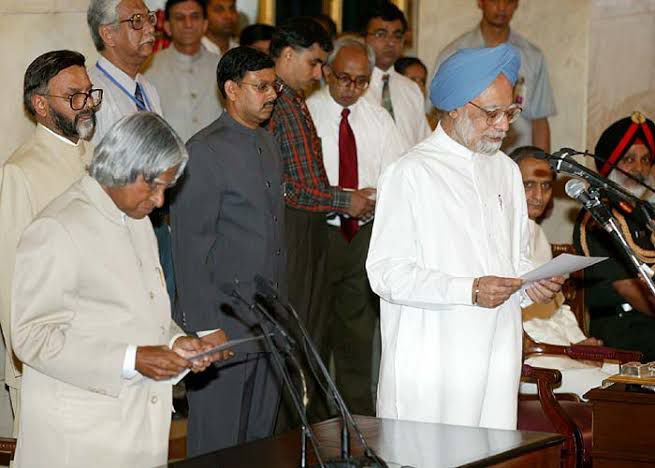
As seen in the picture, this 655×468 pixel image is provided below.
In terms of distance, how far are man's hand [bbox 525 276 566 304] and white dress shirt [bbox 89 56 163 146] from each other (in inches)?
80.2

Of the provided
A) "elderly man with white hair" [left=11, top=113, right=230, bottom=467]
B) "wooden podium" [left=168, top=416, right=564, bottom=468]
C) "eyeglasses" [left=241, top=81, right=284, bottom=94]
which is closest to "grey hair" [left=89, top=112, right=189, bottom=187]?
"elderly man with white hair" [left=11, top=113, right=230, bottom=467]

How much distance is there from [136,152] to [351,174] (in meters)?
3.41

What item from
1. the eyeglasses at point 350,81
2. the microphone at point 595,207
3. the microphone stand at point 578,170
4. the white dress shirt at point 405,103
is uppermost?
the eyeglasses at point 350,81

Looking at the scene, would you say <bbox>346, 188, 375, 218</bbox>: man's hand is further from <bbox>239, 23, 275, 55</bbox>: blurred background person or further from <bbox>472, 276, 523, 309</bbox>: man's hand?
<bbox>472, 276, 523, 309</bbox>: man's hand

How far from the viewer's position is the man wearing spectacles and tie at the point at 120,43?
233 inches

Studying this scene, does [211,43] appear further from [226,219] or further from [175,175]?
[175,175]

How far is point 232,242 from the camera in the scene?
18.0 feet

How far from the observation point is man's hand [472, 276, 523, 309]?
14.6 ft

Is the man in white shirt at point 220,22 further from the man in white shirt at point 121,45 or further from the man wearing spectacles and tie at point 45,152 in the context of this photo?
the man wearing spectacles and tie at point 45,152

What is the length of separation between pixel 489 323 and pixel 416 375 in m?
0.32

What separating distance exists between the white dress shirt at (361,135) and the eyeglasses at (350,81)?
21 cm

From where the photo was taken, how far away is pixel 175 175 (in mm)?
3834

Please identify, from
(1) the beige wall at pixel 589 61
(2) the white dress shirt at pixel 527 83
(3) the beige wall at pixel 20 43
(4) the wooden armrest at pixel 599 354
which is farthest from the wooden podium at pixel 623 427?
(1) the beige wall at pixel 589 61

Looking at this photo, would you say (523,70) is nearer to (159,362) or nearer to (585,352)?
(585,352)
